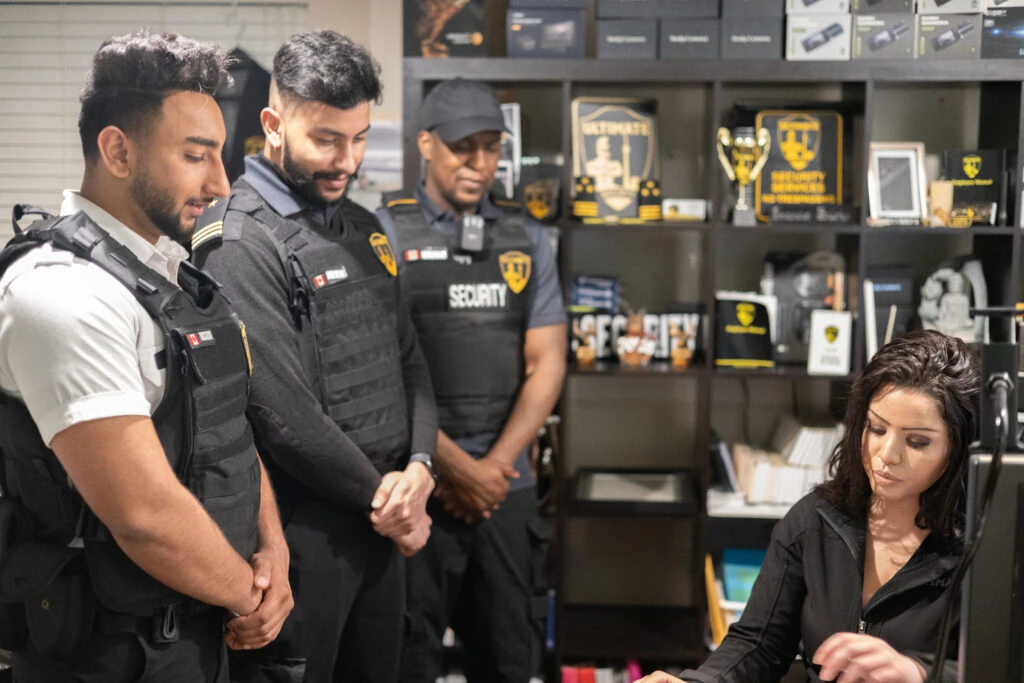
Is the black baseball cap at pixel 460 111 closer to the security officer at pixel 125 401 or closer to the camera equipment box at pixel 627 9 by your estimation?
the camera equipment box at pixel 627 9

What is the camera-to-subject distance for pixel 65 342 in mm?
1385

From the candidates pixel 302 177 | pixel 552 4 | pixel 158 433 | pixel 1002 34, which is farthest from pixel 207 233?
pixel 1002 34

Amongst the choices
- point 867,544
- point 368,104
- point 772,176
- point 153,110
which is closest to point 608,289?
point 772,176

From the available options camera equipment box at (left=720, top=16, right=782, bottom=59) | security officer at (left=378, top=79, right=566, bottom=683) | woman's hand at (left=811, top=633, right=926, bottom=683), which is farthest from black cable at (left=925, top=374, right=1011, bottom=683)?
camera equipment box at (left=720, top=16, right=782, bottom=59)

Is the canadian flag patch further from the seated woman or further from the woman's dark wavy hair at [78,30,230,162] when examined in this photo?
the seated woman

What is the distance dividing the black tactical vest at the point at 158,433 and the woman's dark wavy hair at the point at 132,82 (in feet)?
0.51

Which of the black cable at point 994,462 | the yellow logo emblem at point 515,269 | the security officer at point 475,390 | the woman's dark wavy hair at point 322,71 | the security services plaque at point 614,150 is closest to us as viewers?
the black cable at point 994,462

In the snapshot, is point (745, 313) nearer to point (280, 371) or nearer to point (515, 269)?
point (515, 269)

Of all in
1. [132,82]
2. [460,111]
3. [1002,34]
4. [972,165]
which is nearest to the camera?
[132,82]

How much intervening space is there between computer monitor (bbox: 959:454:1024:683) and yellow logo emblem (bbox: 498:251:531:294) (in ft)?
5.97

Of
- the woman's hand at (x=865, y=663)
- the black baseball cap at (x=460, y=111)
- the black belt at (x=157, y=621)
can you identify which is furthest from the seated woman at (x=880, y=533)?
the black baseball cap at (x=460, y=111)

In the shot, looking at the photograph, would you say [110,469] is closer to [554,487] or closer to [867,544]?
[867,544]

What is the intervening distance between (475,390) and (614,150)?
1.08 m

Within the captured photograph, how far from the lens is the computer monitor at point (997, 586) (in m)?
1.10
